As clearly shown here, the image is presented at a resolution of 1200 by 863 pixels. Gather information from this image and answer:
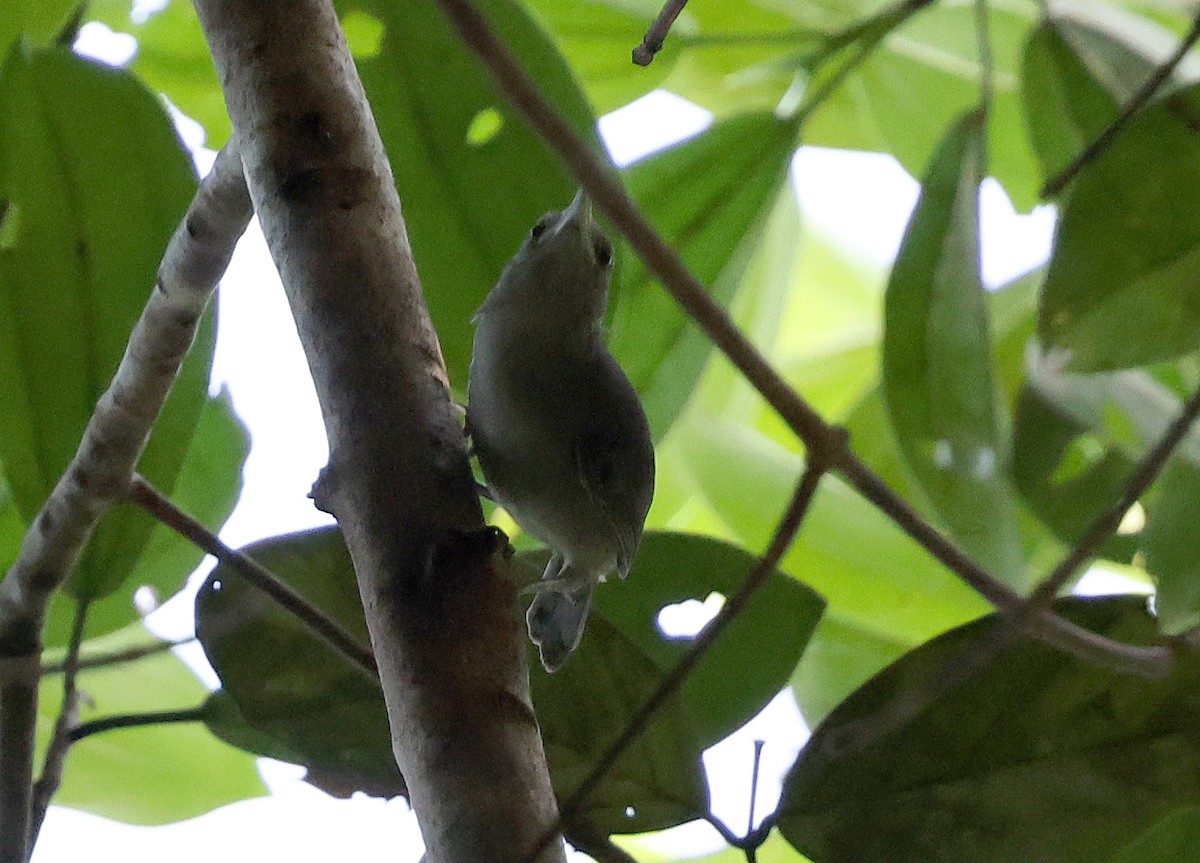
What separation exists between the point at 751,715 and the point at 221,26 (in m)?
0.47

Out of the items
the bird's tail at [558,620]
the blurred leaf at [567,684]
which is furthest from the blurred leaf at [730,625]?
the bird's tail at [558,620]

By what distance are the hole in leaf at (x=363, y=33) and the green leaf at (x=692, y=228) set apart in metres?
0.21

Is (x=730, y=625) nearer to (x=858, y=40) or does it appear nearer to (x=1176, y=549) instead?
(x=1176, y=549)

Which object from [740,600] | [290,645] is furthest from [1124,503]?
[290,645]

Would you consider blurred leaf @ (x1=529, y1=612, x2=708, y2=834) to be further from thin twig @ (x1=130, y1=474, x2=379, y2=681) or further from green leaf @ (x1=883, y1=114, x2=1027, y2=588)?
green leaf @ (x1=883, y1=114, x2=1027, y2=588)

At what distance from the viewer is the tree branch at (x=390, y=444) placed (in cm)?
41

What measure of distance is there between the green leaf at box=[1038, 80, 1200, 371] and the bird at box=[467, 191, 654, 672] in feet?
1.06

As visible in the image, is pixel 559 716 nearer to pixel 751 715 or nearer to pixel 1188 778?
pixel 751 715

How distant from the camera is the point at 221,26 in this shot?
0.56 m

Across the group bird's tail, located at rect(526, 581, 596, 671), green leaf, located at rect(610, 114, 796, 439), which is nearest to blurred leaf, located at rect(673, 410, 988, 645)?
green leaf, located at rect(610, 114, 796, 439)

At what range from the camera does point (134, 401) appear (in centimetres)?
61

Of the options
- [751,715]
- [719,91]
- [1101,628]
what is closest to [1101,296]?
[1101,628]

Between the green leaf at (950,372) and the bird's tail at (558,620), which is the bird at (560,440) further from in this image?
the green leaf at (950,372)

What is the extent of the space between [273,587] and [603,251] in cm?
25
